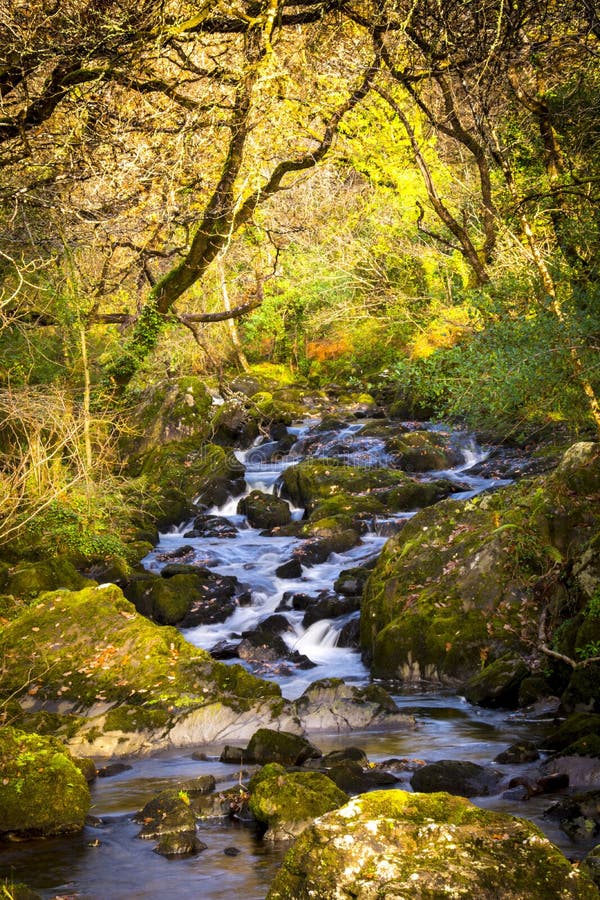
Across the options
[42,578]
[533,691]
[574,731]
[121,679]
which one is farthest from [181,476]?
[574,731]

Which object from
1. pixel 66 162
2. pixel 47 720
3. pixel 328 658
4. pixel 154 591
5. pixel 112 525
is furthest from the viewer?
pixel 112 525

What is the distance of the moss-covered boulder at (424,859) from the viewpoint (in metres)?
3.55

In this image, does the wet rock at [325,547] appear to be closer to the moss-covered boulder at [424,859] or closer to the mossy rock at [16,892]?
the mossy rock at [16,892]

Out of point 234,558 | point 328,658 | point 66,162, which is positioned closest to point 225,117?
point 66,162

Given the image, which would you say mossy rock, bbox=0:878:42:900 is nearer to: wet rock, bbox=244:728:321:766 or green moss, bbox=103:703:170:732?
wet rock, bbox=244:728:321:766

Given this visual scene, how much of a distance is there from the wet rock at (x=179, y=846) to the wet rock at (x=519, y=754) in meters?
3.06

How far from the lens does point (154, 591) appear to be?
575 inches

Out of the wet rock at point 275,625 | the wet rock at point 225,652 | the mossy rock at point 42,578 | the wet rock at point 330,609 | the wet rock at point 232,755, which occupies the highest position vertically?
the mossy rock at point 42,578

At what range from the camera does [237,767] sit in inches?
325

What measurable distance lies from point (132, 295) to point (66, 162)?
29.9ft

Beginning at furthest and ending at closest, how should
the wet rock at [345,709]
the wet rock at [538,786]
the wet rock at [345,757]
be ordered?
the wet rock at [345,709]
the wet rock at [345,757]
the wet rock at [538,786]

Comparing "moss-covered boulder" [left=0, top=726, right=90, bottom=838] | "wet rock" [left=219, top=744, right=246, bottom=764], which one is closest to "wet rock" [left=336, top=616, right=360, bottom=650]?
"wet rock" [left=219, top=744, right=246, bottom=764]

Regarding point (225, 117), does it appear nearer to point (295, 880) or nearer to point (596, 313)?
point (596, 313)

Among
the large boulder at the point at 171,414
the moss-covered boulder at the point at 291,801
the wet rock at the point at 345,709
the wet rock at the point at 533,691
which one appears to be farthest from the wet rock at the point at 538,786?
the large boulder at the point at 171,414
